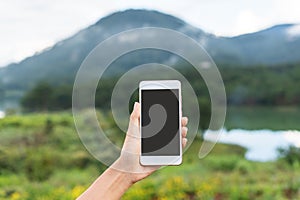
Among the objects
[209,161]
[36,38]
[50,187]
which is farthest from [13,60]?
[209,161]

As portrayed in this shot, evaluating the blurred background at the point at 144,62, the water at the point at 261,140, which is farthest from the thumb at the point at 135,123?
the water at the point at 261,140

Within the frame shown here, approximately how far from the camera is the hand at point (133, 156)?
32.1 inches

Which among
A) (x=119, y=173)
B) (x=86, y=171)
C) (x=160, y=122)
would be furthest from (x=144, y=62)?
(x=119, y=173)

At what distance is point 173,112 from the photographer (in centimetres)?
90

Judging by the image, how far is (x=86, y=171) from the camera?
3.46 meters

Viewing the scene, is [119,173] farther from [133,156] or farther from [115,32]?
[115,32]

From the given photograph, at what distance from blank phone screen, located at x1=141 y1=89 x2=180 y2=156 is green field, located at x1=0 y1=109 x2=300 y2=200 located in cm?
217

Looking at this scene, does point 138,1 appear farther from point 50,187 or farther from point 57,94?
point 50,187

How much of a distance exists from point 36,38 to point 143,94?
10.6ft

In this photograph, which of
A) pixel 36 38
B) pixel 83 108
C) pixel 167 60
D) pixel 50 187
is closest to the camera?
pixel 83 108

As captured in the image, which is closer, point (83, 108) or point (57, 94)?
point (83, 108)

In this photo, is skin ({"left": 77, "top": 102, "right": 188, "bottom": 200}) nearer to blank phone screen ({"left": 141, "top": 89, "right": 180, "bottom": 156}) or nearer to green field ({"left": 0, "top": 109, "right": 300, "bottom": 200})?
blank phone screen ({"left": 141, "top": 89, "right": 180, "bottom": 156})

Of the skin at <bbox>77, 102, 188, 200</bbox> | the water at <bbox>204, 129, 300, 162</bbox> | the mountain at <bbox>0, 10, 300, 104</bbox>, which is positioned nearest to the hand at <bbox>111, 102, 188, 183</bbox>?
the skin at <bbox>77, 102, 188, 200</bbox>

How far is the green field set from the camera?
3.12 meters
